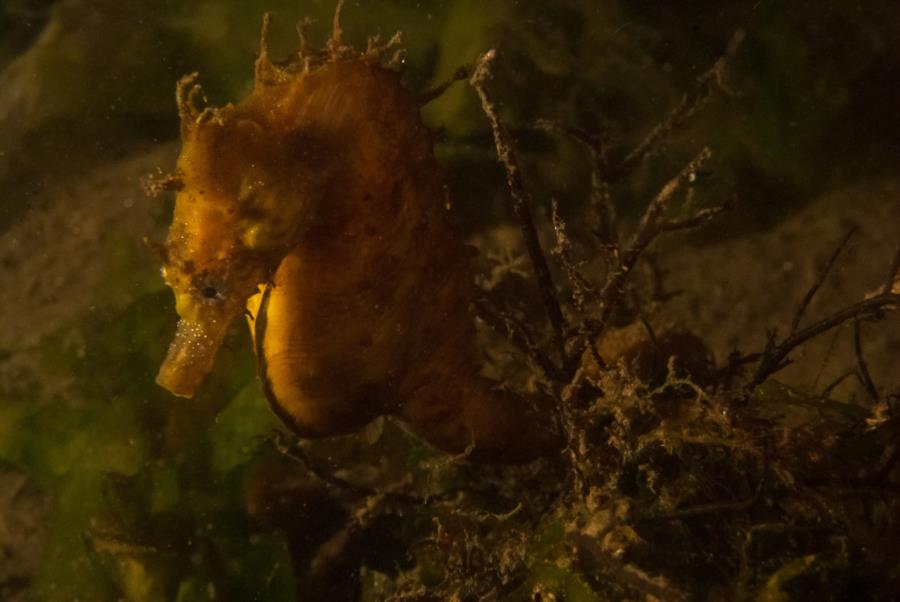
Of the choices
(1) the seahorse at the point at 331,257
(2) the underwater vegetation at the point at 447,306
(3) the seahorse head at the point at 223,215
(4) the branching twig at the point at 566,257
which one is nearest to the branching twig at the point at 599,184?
(2) the underwater vegetation at the point at 447,306

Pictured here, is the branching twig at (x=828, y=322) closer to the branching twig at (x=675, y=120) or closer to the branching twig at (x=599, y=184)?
the branching twig at (x=599, y=184)

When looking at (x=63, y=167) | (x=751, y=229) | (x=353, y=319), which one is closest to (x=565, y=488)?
(x=353, y=319)

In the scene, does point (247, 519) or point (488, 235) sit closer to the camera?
point (247, 519)

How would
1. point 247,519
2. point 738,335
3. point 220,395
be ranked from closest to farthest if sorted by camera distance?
point 247,519
point 220,395
point 738,335

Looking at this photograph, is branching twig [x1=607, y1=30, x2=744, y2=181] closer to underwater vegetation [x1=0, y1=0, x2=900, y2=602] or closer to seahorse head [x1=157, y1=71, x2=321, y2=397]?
underwater vegetation [x1=0, y1=0, x2=900, y2=602]

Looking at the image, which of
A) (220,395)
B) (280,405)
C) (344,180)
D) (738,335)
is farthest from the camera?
(738,335)

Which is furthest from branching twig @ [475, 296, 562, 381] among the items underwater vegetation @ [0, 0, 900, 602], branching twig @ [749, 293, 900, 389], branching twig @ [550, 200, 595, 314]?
branching twig @ [749, 293, 900, 389]

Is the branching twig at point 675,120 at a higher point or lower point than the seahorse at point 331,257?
higher

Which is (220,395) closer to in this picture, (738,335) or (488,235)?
(488,235)
